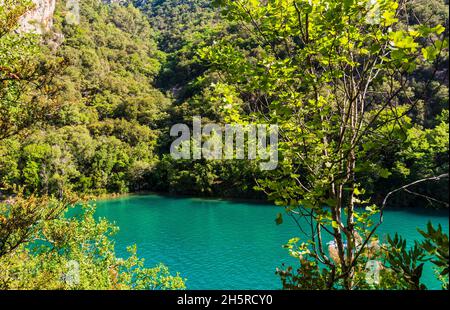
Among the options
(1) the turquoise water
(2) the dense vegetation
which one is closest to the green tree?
(2) the dense vegetation

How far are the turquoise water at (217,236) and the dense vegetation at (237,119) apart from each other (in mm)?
2250

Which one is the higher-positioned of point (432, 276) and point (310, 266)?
point (310, 266)

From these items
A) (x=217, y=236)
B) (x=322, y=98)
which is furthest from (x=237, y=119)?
(x=217, y=236)

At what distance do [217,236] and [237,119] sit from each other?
2143 cm

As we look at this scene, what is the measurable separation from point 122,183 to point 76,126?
1113 cm

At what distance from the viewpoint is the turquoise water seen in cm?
1627

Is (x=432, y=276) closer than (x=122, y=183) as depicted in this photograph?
Yes

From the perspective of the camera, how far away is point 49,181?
39.6 metres

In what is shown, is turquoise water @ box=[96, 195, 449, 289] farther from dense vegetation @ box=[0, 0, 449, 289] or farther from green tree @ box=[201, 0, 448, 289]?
green tree @ box=[201, 0, 448, 289]

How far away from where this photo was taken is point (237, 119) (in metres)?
2.77

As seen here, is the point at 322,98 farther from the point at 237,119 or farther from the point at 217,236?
the point at 217,236

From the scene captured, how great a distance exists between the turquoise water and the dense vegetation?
2250 millimetres
